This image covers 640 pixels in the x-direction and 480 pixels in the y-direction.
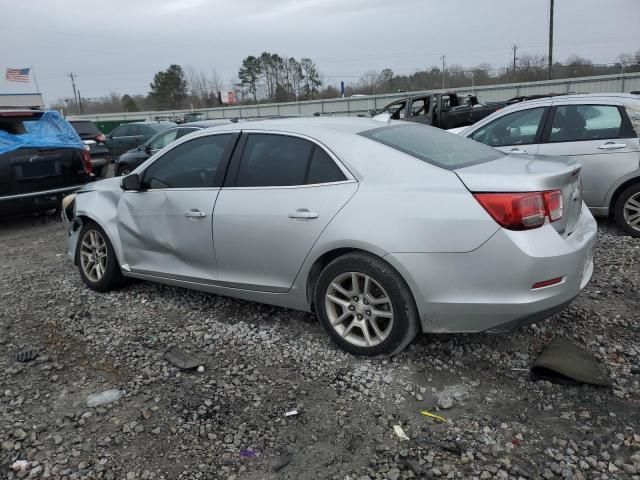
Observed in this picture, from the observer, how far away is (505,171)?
318cm

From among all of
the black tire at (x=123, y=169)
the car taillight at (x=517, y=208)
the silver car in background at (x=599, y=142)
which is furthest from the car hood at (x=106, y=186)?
the black tire at (x=123, y=169)

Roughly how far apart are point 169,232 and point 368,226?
1924mm

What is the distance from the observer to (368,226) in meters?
3.21

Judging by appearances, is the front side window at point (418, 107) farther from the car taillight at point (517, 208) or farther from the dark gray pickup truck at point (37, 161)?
the car taillight at point (517, 208)

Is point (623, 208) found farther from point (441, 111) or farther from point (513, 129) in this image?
point (441, 111)

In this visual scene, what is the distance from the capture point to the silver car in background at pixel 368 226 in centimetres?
296

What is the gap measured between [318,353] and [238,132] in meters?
1.83

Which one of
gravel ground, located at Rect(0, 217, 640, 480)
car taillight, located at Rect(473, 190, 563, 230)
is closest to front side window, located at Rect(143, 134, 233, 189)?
gravel ground, located at Rect(0, 217, 640, 480)

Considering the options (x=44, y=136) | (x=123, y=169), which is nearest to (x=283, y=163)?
(x=44, y=136)

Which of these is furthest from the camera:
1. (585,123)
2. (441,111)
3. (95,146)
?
(441,111)

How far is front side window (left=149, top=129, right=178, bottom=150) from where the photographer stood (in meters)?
11.5

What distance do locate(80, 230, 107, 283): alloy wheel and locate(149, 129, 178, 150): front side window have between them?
670 centimetres

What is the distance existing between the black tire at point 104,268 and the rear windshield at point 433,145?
277 centimetres

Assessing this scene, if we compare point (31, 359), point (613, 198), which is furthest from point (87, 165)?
point (613, 198)
